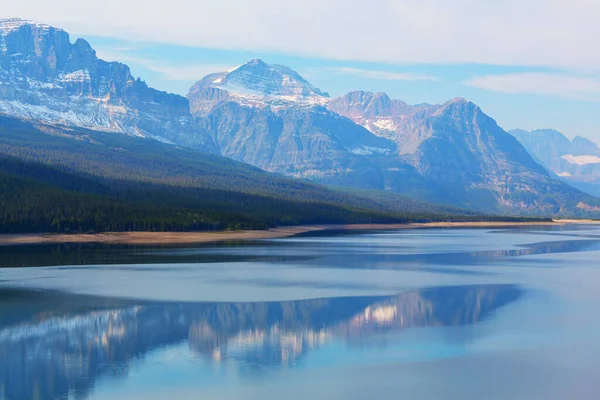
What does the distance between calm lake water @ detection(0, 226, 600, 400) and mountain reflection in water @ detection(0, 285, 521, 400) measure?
14cm

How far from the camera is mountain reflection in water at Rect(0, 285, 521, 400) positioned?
43.6m

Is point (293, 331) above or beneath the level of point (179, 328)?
beneath

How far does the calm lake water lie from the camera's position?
40.8m

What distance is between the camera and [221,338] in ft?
171

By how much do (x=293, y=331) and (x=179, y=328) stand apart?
7412mm

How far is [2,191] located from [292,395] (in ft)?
456

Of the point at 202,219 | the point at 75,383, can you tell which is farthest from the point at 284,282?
the point at 202,219

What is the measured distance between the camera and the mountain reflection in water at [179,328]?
43.6m

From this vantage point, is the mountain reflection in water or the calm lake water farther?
the mountain reflection in water

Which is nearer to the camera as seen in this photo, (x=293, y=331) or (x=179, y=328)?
(x=293, y=331)

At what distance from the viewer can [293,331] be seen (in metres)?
54.8

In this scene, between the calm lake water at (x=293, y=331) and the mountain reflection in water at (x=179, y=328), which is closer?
the calm lake water at (x=293, y=331)

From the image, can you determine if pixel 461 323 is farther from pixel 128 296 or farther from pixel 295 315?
pixel 128 296

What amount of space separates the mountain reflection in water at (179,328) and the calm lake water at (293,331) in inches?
5.6
